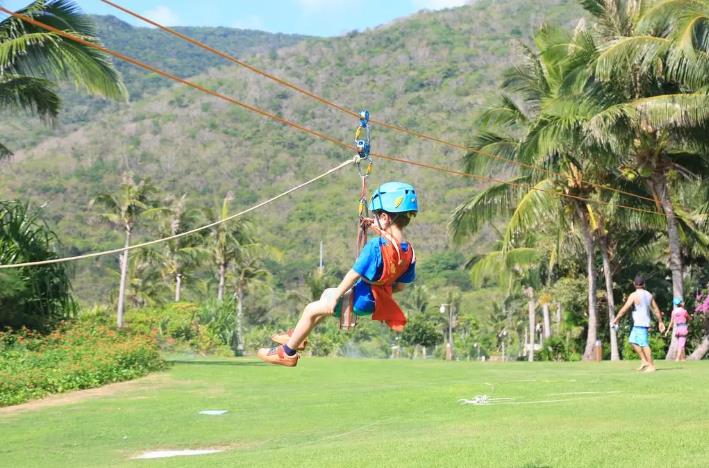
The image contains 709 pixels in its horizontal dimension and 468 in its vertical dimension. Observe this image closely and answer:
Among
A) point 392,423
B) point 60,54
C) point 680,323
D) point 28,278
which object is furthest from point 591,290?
point 392,423

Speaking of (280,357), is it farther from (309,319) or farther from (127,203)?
(127,203)

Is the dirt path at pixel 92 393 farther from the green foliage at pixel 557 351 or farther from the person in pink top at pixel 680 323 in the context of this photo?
the green foliage at pixel 557 351

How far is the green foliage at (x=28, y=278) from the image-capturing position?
2525cm

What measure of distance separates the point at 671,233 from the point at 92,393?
1619 centimetres

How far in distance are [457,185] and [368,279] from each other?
383ft

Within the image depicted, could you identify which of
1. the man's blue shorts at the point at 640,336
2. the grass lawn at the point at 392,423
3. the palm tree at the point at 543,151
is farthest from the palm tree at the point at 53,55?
the man's blue shorts at the point at 640,336

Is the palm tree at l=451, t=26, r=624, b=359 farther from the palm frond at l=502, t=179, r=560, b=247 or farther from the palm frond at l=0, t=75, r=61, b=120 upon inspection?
the palm frond at l=0, t=75, r=61, b=120

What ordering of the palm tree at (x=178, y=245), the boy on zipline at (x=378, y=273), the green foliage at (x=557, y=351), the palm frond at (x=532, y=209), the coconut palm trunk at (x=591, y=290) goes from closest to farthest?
1. the boy on zipline at (x=378, y=273)
2. the palm frond at (x=532, y=209)
3. the coconut palm trunk at (x=591, y=290)
4. the green foliage at (x=557, y=351)
5. the palm tree at (x=178, y=245)

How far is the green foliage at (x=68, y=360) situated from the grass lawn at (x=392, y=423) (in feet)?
4.59

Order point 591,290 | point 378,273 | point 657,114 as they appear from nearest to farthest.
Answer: point 378,273, point 657,114, point 591,290

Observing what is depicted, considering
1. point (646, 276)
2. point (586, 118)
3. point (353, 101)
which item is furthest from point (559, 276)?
point (353, 101)

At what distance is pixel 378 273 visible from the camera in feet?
26.3

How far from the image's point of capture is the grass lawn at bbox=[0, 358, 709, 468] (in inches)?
399

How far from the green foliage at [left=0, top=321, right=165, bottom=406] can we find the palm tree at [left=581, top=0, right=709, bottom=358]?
43.6ft
